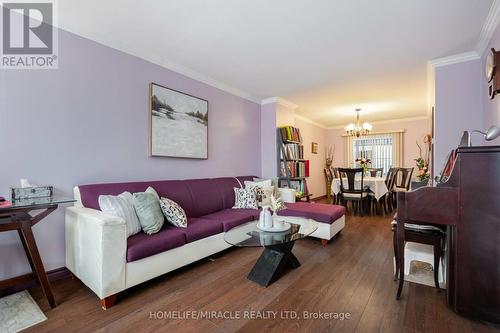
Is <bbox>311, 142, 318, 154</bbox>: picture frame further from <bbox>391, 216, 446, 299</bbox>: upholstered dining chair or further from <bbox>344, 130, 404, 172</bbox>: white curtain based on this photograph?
<bbox>391, 216, 446, 299</bbox>: upholstered dining chair

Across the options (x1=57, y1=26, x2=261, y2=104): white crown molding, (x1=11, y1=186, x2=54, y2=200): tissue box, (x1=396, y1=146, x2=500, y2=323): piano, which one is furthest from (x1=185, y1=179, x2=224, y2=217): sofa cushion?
(x1=396, y1=146, x2=500, y2=323): piano

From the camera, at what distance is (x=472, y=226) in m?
1.52

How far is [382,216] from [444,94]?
2507mm

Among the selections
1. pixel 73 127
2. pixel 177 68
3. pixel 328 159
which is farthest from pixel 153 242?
pixel 328 159

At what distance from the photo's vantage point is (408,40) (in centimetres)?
241

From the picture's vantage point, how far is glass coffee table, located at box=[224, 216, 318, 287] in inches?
76.4

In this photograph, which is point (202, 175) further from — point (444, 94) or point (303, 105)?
point (444, 94)

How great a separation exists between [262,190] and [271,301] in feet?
6.11

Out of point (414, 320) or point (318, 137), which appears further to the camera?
point (318, 137)

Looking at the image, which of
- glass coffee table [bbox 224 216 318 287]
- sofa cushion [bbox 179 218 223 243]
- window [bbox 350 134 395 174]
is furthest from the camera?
window [bbox 350 134 395 174]

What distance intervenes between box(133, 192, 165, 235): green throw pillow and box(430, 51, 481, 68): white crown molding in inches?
145

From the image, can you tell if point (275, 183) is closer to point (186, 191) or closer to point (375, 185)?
point (186, 191)

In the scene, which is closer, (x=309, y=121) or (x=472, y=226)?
(x=472, y=226)

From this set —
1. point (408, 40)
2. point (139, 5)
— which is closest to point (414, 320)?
point (408, 40)
